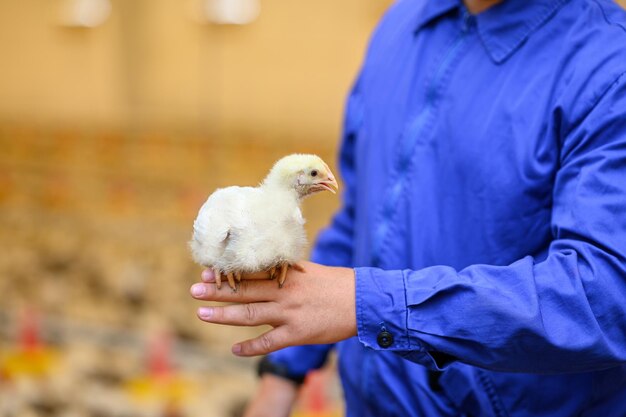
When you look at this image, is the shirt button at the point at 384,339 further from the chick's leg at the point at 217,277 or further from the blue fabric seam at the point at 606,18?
the blue fabric seam at the point at 606,18

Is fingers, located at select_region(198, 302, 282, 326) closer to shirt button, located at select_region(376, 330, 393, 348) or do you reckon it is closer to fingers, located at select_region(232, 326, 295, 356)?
fingers, located at select_region(232, 326, 295, 356)

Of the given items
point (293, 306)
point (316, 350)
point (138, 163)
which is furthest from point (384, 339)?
point (138, 163)

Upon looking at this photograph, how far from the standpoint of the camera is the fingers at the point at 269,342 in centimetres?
95

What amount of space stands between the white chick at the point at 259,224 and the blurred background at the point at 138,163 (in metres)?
2.31

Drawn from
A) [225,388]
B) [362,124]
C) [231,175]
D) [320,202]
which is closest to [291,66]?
[231,175]

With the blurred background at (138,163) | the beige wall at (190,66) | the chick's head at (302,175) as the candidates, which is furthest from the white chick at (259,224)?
the beige wall at (190,66)

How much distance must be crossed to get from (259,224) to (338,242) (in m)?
0.61

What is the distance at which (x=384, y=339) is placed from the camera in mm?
946

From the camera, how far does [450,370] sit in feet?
3.69

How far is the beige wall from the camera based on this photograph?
6219 mm

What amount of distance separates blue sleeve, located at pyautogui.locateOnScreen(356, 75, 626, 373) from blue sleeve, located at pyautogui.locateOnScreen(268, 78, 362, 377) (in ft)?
1.68

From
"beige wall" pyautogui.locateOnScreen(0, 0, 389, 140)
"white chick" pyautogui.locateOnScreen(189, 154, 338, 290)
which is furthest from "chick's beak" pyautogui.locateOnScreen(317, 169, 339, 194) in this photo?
"beige wall" pyautogui.locateOnScreen(0, 0, 389, 140)

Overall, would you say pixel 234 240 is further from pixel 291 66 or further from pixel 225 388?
pixel 291 66

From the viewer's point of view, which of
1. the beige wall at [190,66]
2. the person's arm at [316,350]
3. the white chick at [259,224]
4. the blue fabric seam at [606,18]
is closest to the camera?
the white chick at [259,224]
